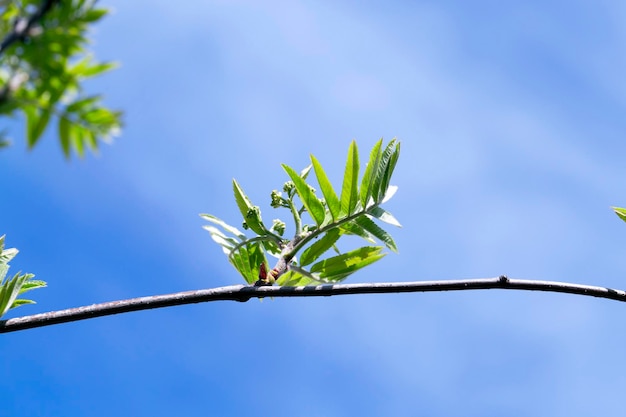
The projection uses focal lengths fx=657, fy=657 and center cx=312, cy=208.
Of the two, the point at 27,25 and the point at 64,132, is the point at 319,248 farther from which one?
the point at 27,25

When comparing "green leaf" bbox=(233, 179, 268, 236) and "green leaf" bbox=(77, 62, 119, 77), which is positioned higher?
"green leaf" bbox=(233, 179, 268, 236)

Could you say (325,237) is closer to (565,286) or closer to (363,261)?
(363,261)

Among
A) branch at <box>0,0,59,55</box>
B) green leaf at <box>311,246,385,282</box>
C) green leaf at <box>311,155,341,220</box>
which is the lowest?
branch at <box>0,0,59,55</box>

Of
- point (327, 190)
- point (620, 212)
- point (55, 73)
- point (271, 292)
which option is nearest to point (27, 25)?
point (55, 73)

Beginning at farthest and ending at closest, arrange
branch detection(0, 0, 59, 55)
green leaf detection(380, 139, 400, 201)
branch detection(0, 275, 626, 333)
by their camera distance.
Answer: green leaf detection(380, 139, 400, 201) < branch detection(0, 275, 626, 333) < branch detection(0, 0, 59, 55)

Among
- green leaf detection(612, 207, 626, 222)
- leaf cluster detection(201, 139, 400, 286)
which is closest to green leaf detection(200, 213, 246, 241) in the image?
leaf cluster detection(201, 139, 400, 286)

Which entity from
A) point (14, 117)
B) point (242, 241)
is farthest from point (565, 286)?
point (14, 117)

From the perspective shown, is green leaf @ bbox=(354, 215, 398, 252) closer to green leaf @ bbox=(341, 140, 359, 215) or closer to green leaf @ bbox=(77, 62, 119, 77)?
green leaf @ bbox=(341, 140, 359, 215)
